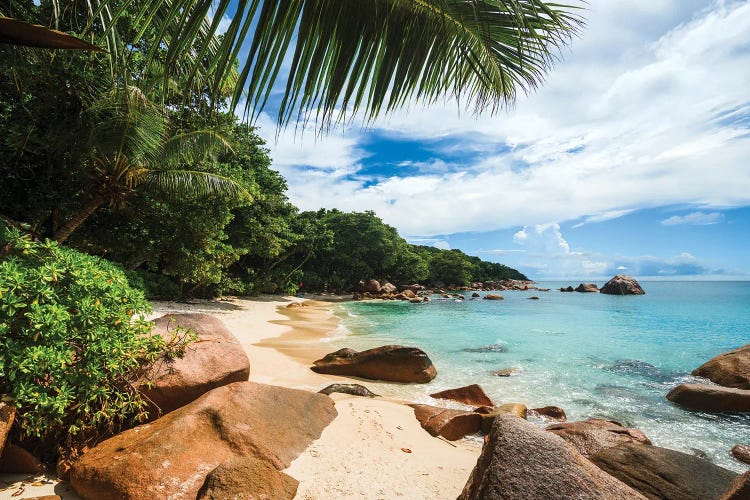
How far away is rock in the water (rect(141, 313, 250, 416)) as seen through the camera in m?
3.56

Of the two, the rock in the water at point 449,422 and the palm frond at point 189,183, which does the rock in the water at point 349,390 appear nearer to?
the rock in the water at point 449,422

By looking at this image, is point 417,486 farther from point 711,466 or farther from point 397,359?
point 397,359

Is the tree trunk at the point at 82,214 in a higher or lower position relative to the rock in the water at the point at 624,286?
higher

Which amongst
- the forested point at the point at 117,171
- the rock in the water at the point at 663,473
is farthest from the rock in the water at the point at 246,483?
the rock in the water at the point at 663,473

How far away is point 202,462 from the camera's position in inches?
110

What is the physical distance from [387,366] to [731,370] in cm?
813

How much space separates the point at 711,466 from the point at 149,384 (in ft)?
17.5

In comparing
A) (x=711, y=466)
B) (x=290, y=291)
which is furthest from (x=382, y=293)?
(x=711, y=466)

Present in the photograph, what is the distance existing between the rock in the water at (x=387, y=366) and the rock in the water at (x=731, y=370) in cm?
701

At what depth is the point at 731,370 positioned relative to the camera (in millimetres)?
8617

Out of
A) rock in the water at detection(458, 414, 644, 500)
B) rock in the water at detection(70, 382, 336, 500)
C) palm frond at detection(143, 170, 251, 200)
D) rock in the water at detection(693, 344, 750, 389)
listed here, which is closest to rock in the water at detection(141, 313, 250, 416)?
rock in the water at detection(70, 382, 336, 500)

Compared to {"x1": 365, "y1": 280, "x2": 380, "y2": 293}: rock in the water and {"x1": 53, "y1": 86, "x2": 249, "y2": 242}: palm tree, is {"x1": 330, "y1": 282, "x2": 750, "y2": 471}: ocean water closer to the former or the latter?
{"x1": 53, "y1": 86, "x2": 249, "y2": 242}: palm tree

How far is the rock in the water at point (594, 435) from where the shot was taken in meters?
4.41

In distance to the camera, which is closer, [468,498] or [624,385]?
[468,498]
